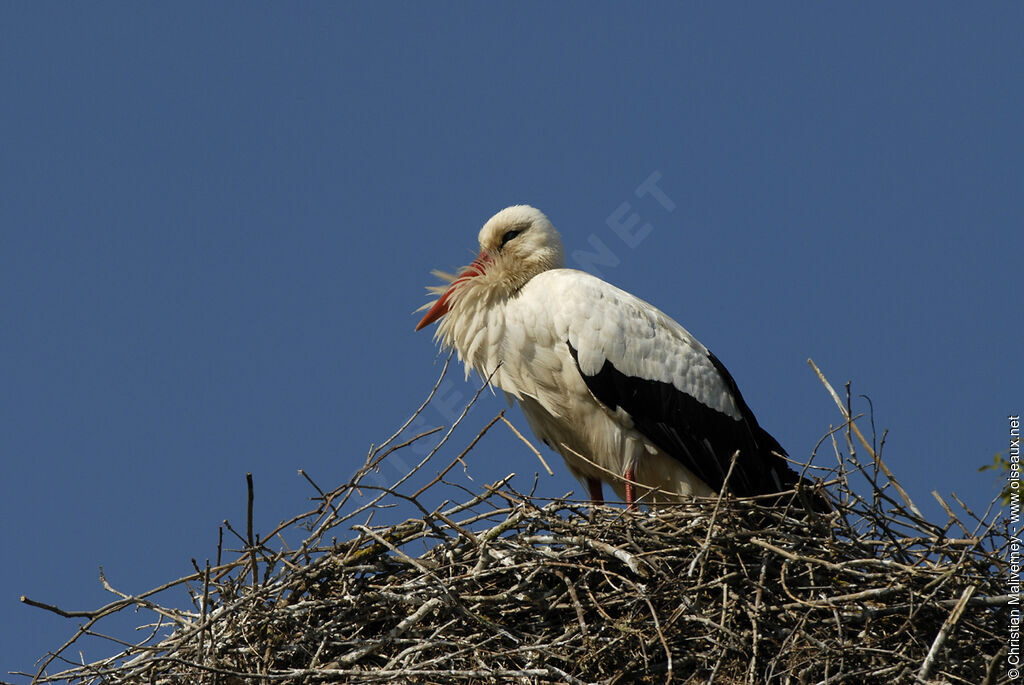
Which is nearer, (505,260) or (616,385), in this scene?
(616,385)

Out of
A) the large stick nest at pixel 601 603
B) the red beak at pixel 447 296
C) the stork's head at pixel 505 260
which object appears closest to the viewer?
the large stick nest at pixel 601 603

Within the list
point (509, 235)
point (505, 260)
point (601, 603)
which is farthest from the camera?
point (509, 235)

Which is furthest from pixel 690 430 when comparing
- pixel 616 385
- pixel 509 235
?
pixel 509 235

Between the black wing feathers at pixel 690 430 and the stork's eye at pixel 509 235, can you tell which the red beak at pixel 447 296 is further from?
the black wing feathers at pixel 690 430

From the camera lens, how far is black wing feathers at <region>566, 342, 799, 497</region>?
470 centimetres

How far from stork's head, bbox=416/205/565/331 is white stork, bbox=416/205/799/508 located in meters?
0.02

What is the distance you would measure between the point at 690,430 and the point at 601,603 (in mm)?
1382

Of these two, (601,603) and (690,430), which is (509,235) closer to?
(690,430)

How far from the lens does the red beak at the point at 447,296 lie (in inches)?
207

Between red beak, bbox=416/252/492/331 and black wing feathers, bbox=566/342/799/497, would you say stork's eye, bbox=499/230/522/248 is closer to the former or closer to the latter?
red beak, bbox=416/252/492/331

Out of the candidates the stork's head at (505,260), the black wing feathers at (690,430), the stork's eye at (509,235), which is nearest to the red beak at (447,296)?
the stork's head at (505,260)

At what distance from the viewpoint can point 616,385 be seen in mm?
4688

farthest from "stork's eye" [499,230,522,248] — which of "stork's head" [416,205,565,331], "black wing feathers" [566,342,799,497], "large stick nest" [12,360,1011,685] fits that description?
"large stick nest" [12,360,1011,685]

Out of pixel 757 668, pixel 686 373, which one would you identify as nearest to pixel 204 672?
pixel 757 668
